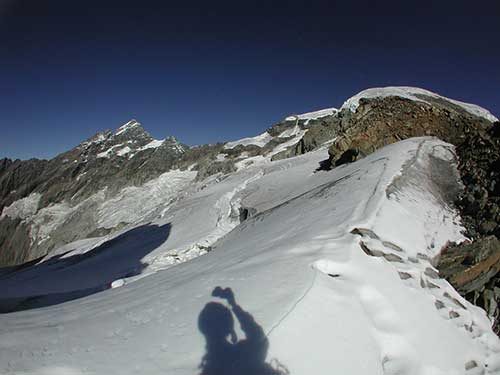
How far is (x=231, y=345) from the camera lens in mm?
3404

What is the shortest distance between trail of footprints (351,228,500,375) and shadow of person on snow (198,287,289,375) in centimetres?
265

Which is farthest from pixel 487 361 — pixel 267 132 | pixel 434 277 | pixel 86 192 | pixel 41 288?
pixel 86 192

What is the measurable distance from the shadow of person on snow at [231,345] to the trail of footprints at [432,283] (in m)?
2.65

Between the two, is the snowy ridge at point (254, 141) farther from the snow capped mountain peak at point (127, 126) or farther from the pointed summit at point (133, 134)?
the snow capped mountain peak at point (127, 126)

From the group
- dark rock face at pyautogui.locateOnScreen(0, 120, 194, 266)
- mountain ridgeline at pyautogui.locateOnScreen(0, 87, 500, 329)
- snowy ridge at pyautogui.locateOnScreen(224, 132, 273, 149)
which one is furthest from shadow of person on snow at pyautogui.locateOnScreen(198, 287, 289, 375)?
snowy ridge at pyautogui.locateOnScreen(224, 132, 273, 149)

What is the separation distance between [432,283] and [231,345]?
3.80 metres

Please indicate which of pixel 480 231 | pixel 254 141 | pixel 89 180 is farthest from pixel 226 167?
pixel 480 231

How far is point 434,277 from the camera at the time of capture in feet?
18.1

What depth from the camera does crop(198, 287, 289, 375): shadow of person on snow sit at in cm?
310

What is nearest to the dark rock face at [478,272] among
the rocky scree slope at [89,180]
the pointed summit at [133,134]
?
the rocky scree slope at [89,180]

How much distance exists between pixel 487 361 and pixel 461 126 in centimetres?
1399

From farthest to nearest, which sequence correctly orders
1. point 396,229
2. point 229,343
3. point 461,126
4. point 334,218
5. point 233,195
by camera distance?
point 233,195, point 461,126, point 334,218, point 396,229, point 229,343

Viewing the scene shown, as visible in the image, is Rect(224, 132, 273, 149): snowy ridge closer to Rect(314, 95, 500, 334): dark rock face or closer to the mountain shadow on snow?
Rect(314, 95, 500, 334): dark rock face

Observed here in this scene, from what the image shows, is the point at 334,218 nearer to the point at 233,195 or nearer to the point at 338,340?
the point at 338,340
